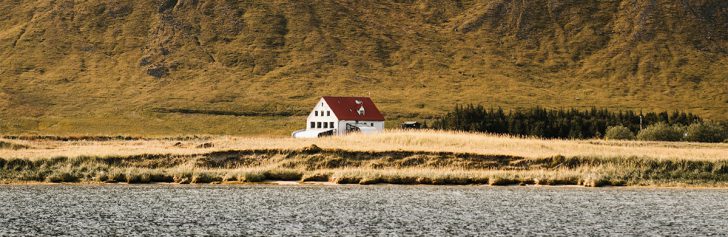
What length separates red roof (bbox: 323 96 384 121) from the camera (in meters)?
118

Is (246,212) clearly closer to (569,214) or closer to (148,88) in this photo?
(569,214)

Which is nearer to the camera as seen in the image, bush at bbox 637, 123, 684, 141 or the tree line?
bush at bbox 637, 123, 684, 141

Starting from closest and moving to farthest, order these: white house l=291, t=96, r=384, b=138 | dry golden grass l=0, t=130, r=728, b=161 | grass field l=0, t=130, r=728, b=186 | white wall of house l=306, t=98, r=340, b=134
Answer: grass field l=0, t=130, r=728, b=186
dry golden grass l=0, t=130, r=728, b=161
white house l=291, t=96, r=384, b=138
white wall of house l=306, t=98, r=340, b=134

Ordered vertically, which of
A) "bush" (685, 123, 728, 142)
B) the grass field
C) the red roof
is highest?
the red roof

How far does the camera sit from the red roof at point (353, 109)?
117688 mm

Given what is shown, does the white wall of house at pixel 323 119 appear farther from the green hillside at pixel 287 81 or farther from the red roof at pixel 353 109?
the green hillside at pixel 287 81

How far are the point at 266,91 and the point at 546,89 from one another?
4893 cm

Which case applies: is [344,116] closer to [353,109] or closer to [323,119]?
[353,109]

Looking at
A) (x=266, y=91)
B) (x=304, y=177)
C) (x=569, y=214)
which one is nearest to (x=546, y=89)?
(x=266, y=91)

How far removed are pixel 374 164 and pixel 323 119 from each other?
55.7m

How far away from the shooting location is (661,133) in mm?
104688

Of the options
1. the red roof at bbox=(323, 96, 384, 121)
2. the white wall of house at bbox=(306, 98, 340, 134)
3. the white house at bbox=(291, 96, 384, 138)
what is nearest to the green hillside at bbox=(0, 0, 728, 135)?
the white wall of house at bbox=(306, 98, 340, 134)

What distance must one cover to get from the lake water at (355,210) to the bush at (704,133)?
185ft

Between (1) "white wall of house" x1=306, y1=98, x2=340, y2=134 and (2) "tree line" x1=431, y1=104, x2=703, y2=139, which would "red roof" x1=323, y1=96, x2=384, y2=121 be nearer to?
(1) "white wall of house" x1=306, y1=98, x2=340, y2=134
